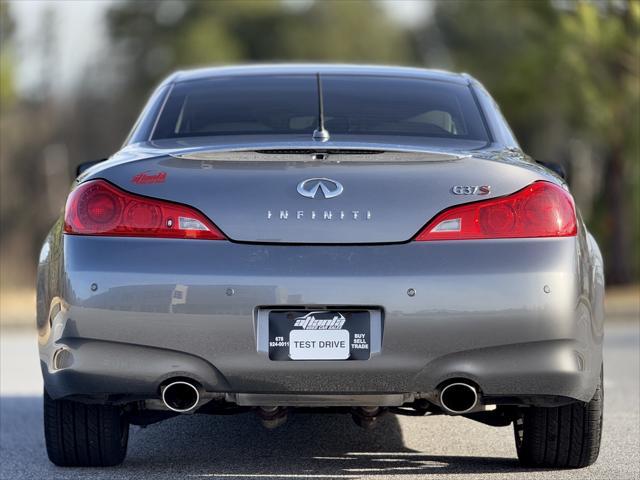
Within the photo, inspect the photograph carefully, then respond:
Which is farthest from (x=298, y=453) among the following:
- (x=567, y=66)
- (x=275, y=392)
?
(x=567, y=66)

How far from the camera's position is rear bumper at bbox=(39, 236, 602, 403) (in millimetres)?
4770

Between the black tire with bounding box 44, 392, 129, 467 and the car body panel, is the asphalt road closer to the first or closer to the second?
the black tire with bounding box 44, 392, 129, 467

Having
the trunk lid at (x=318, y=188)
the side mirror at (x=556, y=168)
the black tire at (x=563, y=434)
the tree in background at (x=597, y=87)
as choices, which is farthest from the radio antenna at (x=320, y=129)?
the tree in background at (x=597, y=87)

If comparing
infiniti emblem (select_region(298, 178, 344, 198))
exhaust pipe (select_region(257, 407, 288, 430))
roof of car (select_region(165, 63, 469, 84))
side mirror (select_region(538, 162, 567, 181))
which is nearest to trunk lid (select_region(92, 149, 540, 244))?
infiniti emblem (select_region(298, 178, 344, 198))

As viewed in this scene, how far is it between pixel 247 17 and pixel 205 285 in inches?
2836

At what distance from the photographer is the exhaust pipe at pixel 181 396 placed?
16.1 ft

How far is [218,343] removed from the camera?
480 cm

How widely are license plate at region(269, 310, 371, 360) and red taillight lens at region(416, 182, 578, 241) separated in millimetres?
376

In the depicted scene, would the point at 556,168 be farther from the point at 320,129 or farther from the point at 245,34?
the point at 245,34

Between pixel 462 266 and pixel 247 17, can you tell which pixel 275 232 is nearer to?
pixel 462 266

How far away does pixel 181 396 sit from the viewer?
5000mm

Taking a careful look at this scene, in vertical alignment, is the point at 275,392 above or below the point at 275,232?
below

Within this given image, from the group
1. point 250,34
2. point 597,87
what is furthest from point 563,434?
point 250,34

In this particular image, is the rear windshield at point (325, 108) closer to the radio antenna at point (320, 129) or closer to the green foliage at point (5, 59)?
the radio antenna at point (320, 129)
